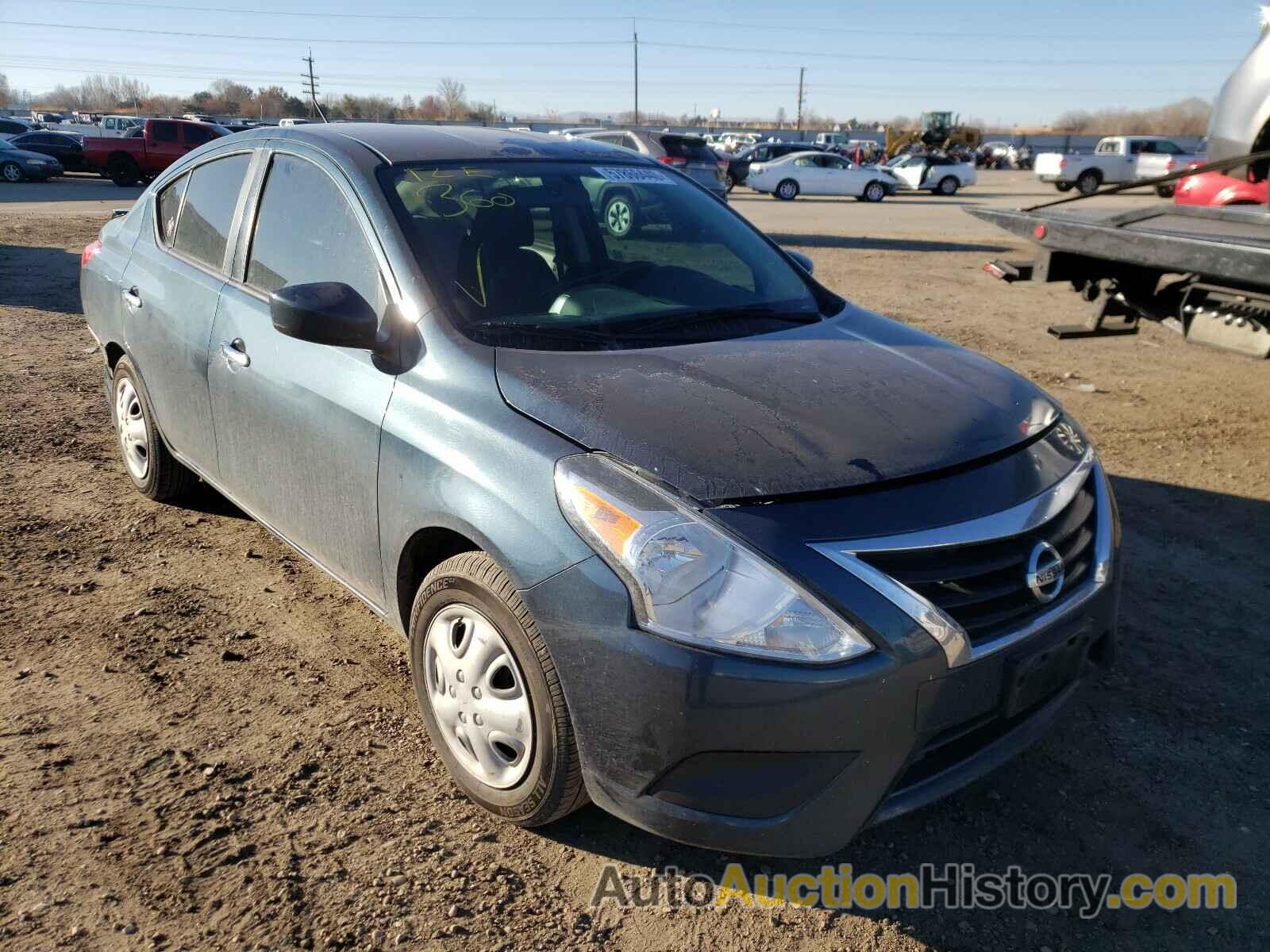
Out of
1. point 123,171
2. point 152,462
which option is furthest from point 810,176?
point 152,462

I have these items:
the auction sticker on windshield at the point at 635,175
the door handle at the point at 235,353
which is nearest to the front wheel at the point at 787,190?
the auction sticker on windshield at the point at 635,175

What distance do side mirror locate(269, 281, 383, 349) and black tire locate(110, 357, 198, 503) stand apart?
1.87 meters

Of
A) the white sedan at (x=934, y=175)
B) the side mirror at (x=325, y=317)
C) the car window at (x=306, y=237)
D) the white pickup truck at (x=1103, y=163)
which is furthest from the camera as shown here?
the white pickup truck at (x=1103, y=163)

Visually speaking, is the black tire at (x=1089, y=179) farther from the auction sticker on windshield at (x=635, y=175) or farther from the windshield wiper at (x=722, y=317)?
the windshield wiper at (x=722, y=317)

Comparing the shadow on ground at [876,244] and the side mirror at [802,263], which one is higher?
the side mirror at [802,263]

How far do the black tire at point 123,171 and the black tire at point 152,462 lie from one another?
82.7 ft

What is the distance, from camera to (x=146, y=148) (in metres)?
25.7

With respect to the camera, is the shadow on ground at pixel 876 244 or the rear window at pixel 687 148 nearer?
the shadow on ground at pixel 876 244

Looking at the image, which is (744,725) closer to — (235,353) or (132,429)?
(235,353)

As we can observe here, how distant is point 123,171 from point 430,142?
27051 mm

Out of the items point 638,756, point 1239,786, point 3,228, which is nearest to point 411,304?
point 638,756

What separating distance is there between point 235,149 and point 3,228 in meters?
13.9

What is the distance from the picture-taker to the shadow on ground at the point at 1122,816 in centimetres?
234

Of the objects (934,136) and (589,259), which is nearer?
(589,259)
